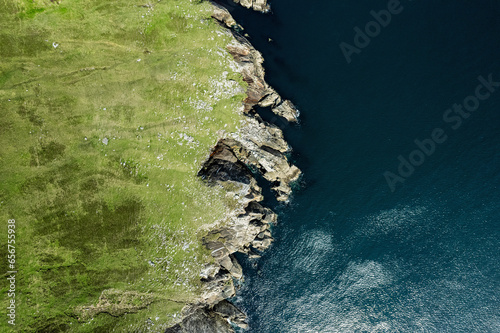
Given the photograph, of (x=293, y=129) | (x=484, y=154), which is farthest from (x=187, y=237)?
(x=484, y=154)

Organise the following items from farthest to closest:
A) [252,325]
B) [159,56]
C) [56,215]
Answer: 1. [252,325]
2. [159,56]
3. [56,215]

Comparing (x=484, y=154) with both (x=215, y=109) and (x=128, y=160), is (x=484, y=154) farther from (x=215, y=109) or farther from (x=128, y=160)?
(x=128, y=160)
